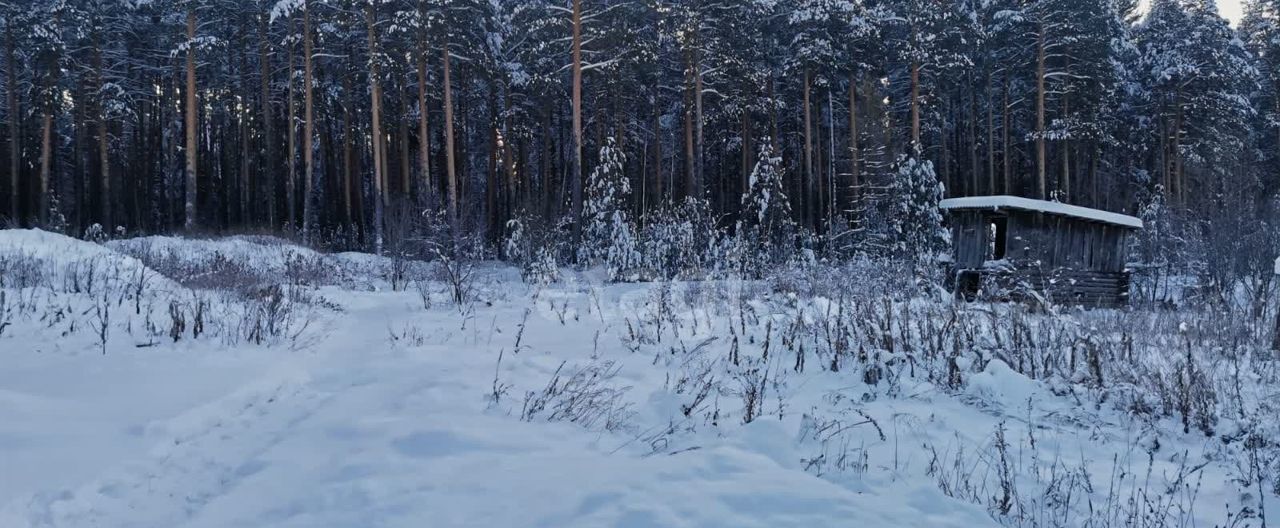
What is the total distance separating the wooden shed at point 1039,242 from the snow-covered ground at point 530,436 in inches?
397

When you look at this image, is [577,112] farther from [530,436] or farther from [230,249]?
[530,436]

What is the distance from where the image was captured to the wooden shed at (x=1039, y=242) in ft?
49.2

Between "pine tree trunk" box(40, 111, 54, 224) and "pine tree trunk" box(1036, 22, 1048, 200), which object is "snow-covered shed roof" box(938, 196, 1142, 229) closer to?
"pine tree trunk" box(1036, 22, 1048, 200)

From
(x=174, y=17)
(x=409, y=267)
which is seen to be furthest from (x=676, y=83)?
(x=174, y=17)

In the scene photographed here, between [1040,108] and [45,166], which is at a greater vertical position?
[1040,108]

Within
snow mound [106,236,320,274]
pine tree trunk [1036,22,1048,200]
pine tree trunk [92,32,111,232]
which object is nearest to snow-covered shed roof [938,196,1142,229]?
pine tree trunk [1036,22,1048,200]

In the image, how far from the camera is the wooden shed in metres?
15.0

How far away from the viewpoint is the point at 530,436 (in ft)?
12.4

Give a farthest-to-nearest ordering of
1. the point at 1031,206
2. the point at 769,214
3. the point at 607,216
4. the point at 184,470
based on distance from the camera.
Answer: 1. the point at 769,214
2. the point at 607,216
3. the point at 1031,206
4. the point at 184,470

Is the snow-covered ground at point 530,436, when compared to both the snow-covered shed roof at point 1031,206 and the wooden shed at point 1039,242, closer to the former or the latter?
the snow-covered shed roof at point 1031,206

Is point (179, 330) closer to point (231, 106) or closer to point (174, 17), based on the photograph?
point (174, 17)

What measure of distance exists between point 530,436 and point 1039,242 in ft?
49.2

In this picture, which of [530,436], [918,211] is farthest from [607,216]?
[530,436]

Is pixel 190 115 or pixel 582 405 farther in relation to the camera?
pixel 190 115
